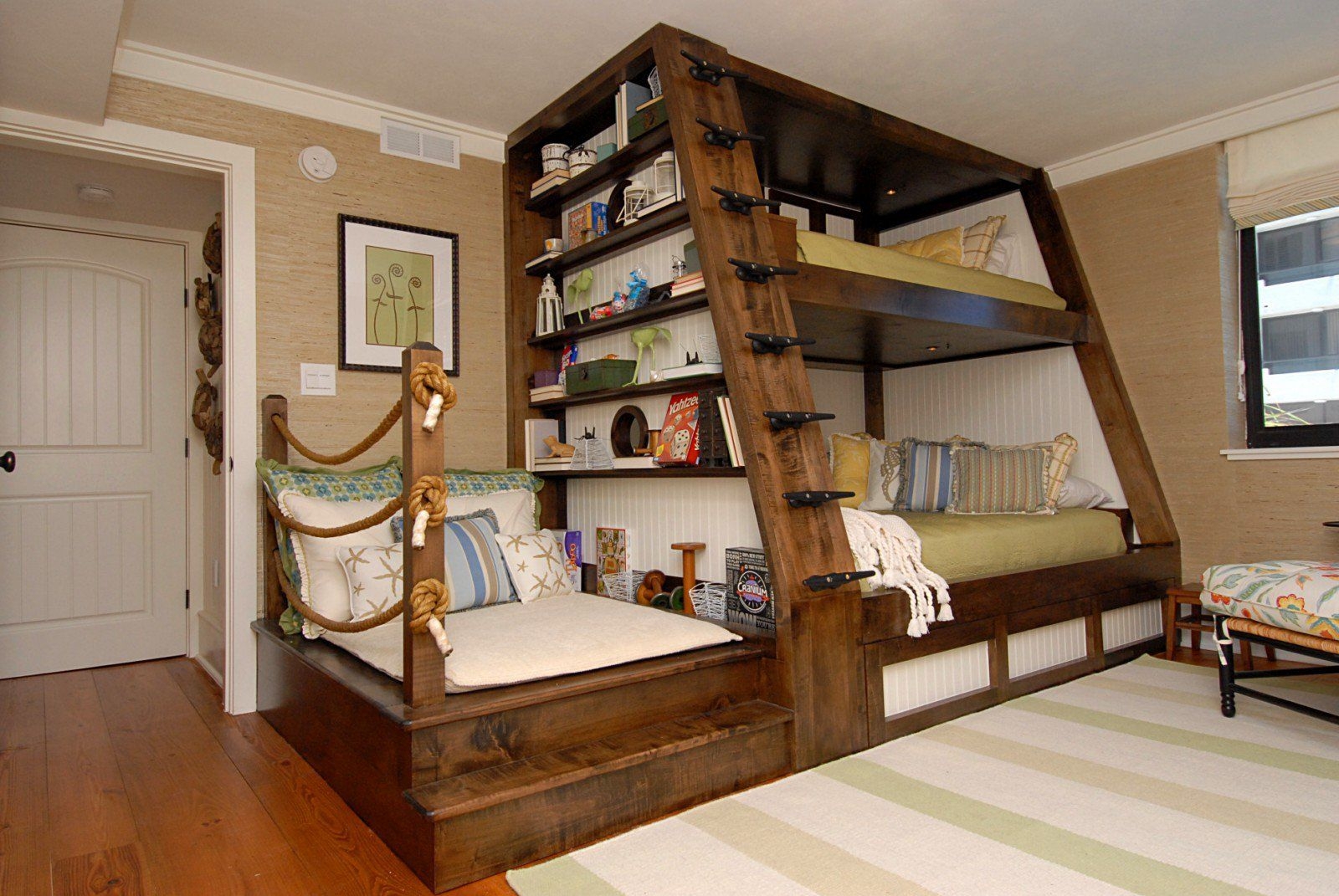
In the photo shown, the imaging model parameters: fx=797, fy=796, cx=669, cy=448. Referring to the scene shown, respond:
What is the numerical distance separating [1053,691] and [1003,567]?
1.71 ft

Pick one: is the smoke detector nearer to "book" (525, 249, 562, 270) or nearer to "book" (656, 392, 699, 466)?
"book" (525, 249, 562, 270)

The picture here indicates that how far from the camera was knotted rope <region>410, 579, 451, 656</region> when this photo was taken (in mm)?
1816

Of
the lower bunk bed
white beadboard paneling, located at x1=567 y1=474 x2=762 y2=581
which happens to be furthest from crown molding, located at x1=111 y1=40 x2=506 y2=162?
the lower bunk bed

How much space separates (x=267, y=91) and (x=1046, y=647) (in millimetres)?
3768

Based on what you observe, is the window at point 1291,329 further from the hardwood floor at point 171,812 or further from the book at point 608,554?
the hardwood floor at point 171,812

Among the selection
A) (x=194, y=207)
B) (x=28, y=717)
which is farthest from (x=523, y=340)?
(x=28, y=717)

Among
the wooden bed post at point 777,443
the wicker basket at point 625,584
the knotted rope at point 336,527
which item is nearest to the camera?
the knotted rope at point 336,527

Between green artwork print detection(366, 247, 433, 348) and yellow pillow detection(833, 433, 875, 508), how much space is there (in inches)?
74.6

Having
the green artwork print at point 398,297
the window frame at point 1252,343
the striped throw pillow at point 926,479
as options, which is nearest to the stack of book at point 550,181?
the green artwork print at point 398,297

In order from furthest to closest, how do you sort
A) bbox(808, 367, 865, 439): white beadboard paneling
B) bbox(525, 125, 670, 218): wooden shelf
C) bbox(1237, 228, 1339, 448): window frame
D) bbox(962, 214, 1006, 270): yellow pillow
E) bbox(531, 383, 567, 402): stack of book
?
bbox(808, 367, 865, 439): white beadboard paneling → bbox(962, 214, 1006, 270): yellow pillow → bbox(1237, 228, 1339, 448): window frame → bbox(531, 383, 567, 402): stack of book → bbox(525, 125, 670, 218): wooden shelf

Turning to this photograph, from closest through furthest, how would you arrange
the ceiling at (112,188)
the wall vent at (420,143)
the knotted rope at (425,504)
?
1. the knotted rope at (425,504)
2. the ceiling at (112,188)
3. the wall vent at (420,143)

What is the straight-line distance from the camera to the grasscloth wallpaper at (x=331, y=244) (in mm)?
3031

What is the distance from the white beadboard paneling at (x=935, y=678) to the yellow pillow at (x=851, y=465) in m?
0.89

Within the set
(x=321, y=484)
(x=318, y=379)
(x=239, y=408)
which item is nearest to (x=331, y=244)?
(x=318, y=379)
